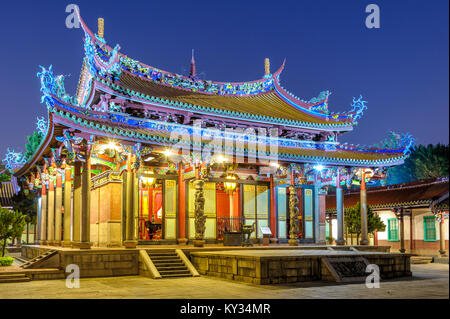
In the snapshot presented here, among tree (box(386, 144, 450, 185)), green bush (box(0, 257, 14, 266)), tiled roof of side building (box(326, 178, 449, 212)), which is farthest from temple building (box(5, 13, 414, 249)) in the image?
tree (box(386, 144, 450, 185))

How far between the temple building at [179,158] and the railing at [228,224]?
5 cm

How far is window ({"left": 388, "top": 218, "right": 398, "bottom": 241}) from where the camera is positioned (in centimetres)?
3503

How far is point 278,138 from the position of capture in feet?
80.9

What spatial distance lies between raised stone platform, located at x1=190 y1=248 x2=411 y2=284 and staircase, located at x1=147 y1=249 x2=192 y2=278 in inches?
31.5

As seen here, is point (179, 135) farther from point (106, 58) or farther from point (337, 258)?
point (337, 258)

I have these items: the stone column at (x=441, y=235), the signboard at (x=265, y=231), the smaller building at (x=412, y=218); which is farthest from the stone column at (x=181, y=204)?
the stone column at (x=441, y=235)

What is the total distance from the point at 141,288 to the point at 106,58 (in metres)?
12.4

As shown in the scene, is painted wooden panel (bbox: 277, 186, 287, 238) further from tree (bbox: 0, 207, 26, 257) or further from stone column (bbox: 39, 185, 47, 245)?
tree (bbox: 0, 207, 26, 257)

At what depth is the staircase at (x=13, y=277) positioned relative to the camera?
50.0 ft

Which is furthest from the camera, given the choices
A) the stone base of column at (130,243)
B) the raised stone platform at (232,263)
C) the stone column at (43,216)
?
the stone column at (43,216)

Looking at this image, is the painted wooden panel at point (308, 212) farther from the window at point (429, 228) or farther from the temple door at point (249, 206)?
the window at point (429, 228)

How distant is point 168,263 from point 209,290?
15.2ft

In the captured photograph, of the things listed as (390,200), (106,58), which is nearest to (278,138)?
(106,58)
